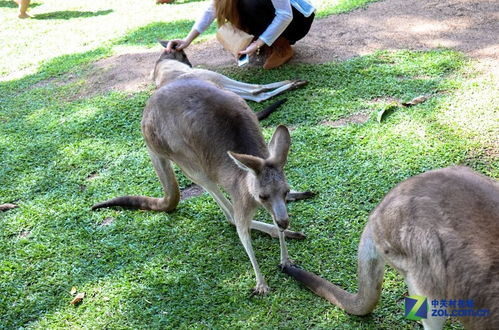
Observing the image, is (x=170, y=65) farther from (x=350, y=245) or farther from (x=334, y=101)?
(x=350, y=245)

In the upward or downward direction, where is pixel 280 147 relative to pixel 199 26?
upward

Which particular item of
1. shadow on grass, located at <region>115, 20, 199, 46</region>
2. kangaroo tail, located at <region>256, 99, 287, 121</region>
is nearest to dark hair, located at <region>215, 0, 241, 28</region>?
kangaroo tail, located at <region>256, 99, 287, 121</region>

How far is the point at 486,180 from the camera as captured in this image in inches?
78.9

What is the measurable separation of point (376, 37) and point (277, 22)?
4.36 ft

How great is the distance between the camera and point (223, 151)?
271cm

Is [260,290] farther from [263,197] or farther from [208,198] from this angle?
[208,198]

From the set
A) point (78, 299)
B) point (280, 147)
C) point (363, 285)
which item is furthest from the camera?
point (78, 299)

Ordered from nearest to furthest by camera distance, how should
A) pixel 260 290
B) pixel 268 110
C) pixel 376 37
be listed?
1. pixel 260 290
2. pixel 268 110
3. pixel 376 37

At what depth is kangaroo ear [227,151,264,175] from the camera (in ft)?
7.73

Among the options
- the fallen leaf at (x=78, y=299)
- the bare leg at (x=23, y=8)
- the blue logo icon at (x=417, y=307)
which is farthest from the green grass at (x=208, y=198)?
the bare leg at (x=23, y=8)

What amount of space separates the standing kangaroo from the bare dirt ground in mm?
2244

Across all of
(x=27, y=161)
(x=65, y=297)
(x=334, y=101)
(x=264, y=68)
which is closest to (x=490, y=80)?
(x=334, y=101)

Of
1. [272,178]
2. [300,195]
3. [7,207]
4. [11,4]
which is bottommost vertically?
[11,4]

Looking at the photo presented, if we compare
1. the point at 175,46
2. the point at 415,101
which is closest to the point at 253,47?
the point at 175,46
